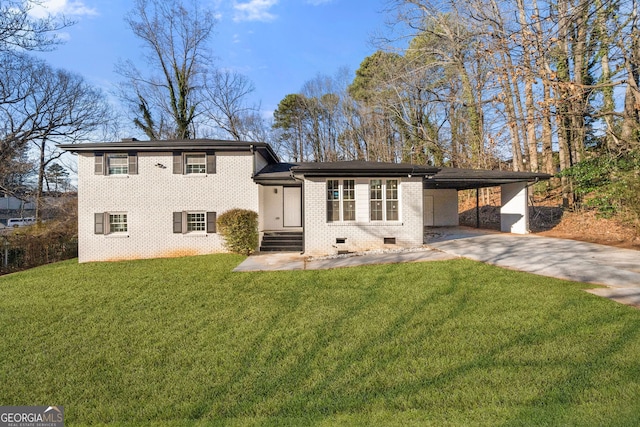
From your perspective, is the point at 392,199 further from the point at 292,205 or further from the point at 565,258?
the point at 565,258

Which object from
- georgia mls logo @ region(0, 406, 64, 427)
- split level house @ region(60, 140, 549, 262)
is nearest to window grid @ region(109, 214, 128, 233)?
split level house @ region(60, 140, 549, 262)

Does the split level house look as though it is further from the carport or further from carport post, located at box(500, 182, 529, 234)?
carport post, located at box(500, 182, 529, 234)

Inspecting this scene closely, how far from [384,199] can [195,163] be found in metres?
7.20

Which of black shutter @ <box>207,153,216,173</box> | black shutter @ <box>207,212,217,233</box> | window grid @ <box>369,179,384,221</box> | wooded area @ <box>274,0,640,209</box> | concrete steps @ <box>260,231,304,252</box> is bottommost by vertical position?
concrete steps @ <box>260,231,304,252</box>

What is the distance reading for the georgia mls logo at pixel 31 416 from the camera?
269cm

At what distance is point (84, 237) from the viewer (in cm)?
1165

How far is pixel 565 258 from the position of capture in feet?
26.2

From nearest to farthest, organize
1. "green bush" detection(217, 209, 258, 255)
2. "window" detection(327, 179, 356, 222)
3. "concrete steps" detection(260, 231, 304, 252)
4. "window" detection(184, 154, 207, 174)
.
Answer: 1. "window" detection(327, 179, 356, 222)
2. "green bush" detection(217, 209, 258, 255)
3. "concrete steps" detection(260, 231, 304, 252)
4. "window" detection(184, 154, 207, 174)

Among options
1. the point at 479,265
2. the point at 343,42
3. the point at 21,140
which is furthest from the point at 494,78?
the point at 21,140

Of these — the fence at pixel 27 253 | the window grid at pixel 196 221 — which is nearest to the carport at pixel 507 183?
the window grid at pixel 196 221

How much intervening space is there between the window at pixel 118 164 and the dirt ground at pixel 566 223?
16925mm

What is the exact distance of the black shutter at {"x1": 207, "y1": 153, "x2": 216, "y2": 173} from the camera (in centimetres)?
1161

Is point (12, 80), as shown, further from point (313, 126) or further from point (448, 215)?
point (448, 215)

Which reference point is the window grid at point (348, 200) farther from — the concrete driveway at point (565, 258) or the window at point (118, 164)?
the window at point (118, 164)
